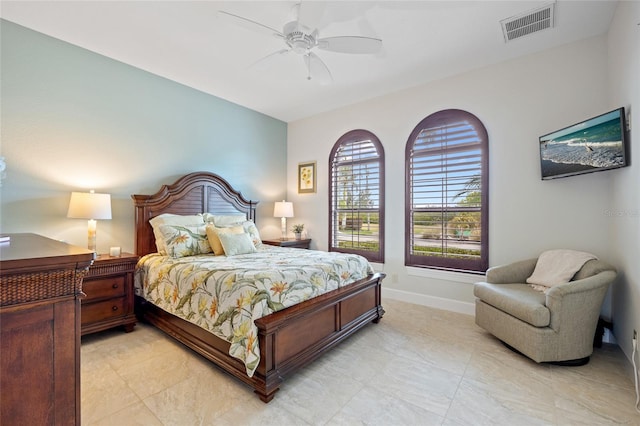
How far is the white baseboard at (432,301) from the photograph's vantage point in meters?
3.53

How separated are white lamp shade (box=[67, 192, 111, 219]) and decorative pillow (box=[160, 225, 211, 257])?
0.58 m

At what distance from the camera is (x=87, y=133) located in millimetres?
3152

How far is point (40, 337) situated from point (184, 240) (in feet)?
7.66

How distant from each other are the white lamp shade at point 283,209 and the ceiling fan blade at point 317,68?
7.88ft

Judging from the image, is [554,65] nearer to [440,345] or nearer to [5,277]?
[440,345]

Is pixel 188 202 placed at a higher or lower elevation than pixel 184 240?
higher

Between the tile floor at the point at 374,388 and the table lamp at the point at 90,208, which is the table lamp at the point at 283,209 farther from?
the tile floor at the point at 374,388

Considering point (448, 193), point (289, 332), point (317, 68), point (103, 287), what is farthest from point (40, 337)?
point (448, 193)

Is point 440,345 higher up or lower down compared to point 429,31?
lower down

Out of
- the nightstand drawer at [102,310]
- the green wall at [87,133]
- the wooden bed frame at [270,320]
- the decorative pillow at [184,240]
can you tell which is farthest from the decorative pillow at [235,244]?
the green wall at [87,133]

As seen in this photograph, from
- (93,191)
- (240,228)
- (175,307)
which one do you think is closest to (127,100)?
(93,191)

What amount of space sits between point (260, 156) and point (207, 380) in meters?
3.65

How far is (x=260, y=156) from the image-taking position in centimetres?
503

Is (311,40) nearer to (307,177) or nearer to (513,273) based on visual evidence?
(307,177)
